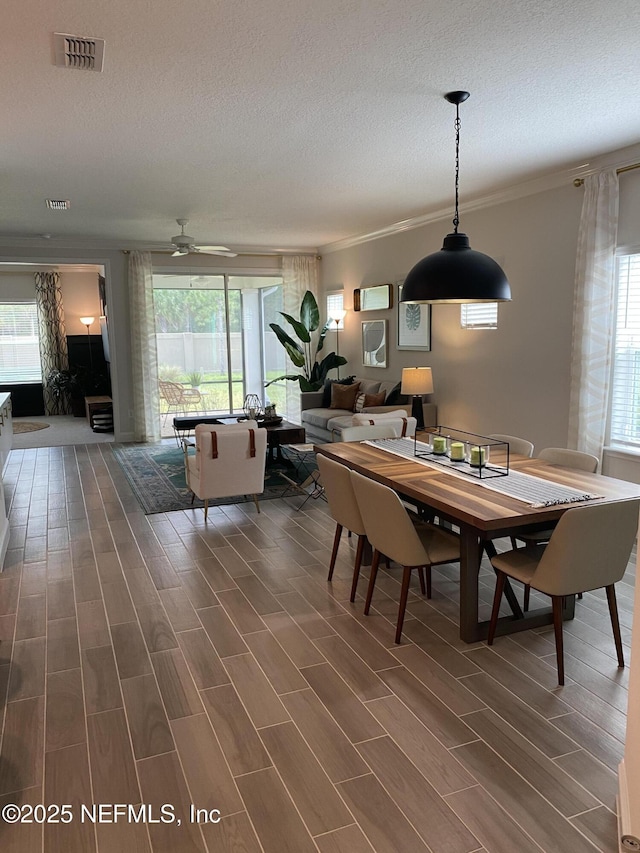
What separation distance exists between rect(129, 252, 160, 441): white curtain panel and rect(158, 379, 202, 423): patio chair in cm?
36

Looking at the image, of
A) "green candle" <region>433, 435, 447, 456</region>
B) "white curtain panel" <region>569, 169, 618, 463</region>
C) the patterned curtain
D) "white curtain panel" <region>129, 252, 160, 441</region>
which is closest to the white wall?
"white curtain panel" <region>569, 169, 618, 463</region>

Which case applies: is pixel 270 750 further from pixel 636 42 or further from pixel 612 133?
pixel 612 133

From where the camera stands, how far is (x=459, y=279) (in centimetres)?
316

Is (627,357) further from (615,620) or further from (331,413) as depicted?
(331,413)

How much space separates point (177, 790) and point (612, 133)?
4412 millimetres

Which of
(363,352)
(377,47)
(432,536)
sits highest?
(377,47)

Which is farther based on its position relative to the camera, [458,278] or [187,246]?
[187,246]

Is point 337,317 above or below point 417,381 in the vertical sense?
above

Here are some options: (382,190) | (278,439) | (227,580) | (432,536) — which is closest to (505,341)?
(382,190)

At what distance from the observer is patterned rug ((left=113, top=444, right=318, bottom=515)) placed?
582 centimetres

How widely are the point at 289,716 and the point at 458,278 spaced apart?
2.22m

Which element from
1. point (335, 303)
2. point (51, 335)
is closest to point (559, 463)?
point (335, 303)

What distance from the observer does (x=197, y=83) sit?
10.2 ft

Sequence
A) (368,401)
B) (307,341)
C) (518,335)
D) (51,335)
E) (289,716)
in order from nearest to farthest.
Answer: (289,716)
(518,335)
(368,401)
(307,341)
(51,335)
